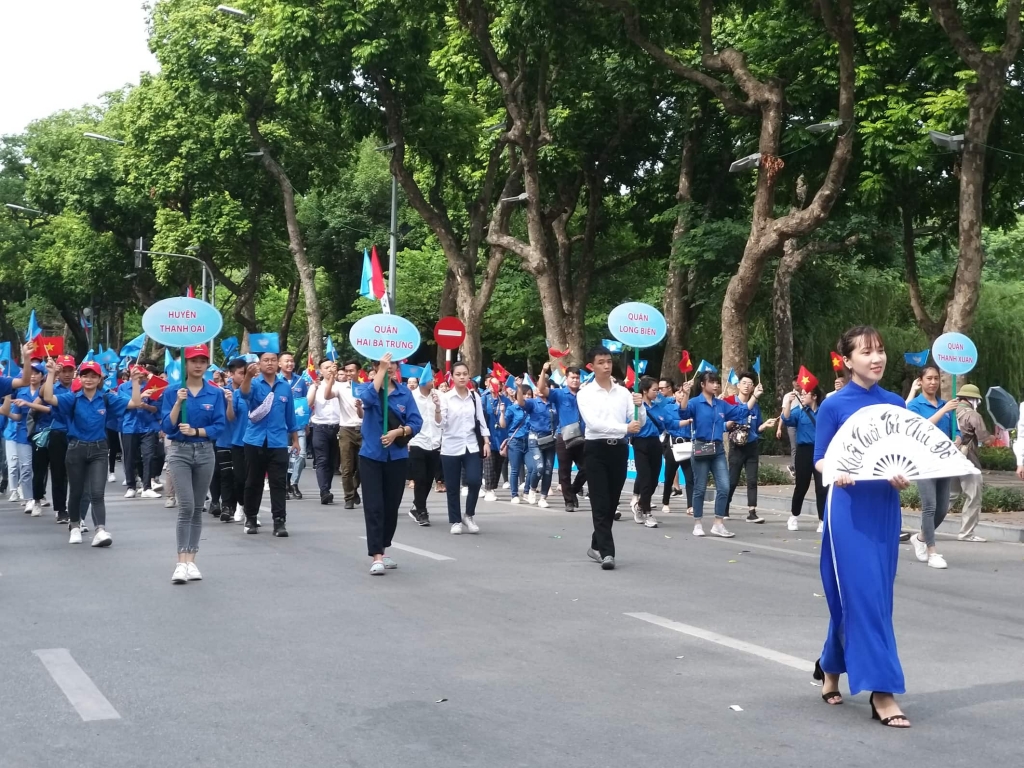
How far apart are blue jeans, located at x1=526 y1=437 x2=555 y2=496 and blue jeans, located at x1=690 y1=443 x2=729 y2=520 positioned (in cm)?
400

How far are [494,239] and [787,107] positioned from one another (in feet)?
20.8

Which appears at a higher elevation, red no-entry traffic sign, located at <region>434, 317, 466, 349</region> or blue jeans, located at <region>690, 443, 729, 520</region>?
red no-entry traffic sign, located at <region>434, 317, 466, 349</region>

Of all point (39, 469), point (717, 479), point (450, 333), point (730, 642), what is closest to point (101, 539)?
point (39, 469)

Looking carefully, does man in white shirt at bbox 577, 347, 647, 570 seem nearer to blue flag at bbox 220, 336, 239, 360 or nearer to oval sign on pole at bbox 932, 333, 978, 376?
oval sign on pole at bbox 932, 333, 978, 376

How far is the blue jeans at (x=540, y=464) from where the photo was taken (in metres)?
18.7

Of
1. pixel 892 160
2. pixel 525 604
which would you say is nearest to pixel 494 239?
pixel 892 160

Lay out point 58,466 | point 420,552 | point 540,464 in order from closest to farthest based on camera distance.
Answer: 1. point 420,552
2. point 58,466
3. point 540,464

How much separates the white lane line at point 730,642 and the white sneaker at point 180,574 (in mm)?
3495

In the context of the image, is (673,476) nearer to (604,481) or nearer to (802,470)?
(802,470)

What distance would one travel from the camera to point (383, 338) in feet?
37.2

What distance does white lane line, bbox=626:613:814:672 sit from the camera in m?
7.06

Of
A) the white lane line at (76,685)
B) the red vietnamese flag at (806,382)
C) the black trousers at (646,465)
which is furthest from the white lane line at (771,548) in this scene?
the white lane line at (76,685)

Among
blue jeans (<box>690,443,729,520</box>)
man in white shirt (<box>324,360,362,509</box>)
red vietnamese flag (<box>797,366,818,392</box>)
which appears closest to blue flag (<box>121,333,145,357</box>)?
man in white shirt (<box>324,360,362,509</box>)

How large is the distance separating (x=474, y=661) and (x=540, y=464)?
11.7m
